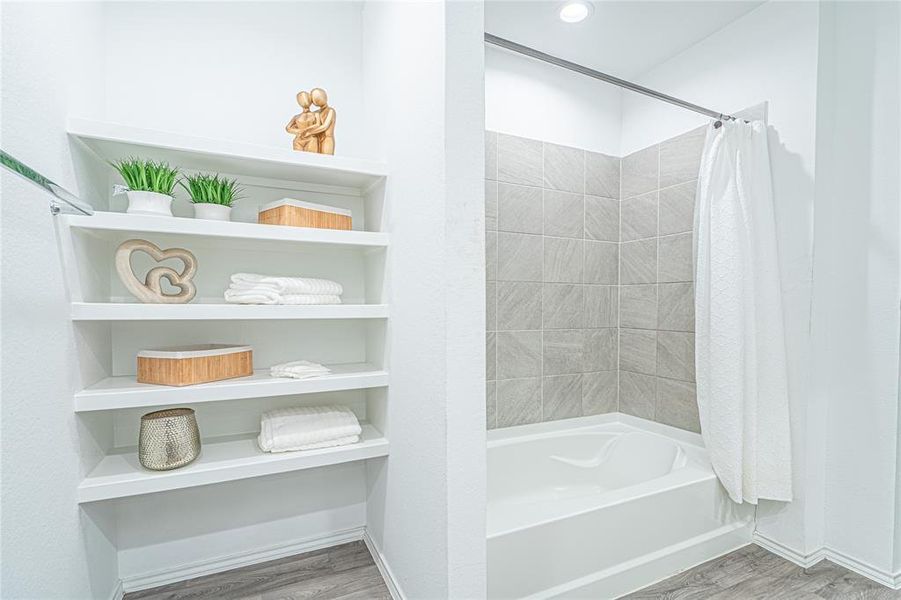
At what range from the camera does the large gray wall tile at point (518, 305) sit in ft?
7.83

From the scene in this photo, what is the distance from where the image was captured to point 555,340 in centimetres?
254

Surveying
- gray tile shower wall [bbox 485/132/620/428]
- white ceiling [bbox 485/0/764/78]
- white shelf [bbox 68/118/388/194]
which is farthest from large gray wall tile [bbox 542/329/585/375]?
white ceiling [bbox 485/0/764/78]

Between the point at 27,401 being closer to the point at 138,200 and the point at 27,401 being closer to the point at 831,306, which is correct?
the point at 138,200

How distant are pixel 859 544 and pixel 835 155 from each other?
1597 mm

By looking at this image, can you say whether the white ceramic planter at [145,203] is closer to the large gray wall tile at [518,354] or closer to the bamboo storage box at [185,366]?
the bamboo storage box at [185,366]

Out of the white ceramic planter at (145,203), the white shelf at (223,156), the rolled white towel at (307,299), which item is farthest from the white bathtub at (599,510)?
the white ceramic planter at (145,203)

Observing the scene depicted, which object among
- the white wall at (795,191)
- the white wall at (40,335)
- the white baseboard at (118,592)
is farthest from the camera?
the white wall at (795,191)

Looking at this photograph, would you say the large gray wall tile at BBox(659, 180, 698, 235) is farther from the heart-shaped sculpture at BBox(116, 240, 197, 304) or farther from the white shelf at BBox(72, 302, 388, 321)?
the heart-shaped sculpture at BBox(116, 240, 197, 304)

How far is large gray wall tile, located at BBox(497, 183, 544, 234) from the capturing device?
7.80ft

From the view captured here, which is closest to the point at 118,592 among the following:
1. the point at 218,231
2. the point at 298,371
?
the point at 298,371

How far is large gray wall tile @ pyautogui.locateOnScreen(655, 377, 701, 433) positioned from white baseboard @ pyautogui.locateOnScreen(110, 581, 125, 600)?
257 cm

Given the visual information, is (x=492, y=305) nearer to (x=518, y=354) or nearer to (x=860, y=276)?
(x=518, y=354)

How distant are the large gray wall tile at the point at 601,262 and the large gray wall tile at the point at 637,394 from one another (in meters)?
0.59

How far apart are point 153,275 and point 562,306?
6.45 ft
